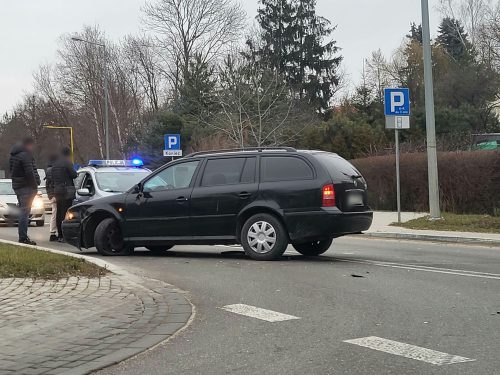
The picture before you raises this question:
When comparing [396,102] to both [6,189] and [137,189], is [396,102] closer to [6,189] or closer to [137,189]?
[137,189]

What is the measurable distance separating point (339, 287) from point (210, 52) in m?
46.2

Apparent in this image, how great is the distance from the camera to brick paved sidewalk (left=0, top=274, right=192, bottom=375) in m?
4.93

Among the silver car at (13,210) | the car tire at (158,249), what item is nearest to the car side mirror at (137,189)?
the car tire at (158,249)

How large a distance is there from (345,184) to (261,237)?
1.53 m

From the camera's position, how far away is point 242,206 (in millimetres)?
10039

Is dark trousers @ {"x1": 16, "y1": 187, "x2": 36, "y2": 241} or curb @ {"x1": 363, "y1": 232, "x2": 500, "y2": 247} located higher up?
dark trousers @ {"x1": 16, "y1": 187, "x2": 36, "y2": 241}

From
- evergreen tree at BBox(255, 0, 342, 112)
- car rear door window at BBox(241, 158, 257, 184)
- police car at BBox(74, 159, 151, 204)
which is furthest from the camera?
evergreen tree at BBox(255, 0, 342, 112)

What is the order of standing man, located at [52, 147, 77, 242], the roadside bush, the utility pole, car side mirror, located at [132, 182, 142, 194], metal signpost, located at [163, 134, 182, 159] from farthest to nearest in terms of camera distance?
metal signpost, located at [163, 134, 182, 159], the roadside bush, the utility pole, standing man, located at [52, 147, 77, 242], car side mirror, located at [132, 182, 142, 194]

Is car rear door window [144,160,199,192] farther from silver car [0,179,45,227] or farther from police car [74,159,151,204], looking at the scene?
silver car [0,179,45,227]

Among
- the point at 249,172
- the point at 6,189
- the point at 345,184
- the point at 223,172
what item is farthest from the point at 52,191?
the point at 6,189

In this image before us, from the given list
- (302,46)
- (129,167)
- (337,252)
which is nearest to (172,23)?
(302,46)

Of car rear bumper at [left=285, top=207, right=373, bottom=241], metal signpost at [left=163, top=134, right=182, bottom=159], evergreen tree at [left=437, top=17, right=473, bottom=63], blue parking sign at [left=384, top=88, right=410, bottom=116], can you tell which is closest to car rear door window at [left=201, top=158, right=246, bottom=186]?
car rear bumper at [left=285, top=207, right=373, bottom=241]

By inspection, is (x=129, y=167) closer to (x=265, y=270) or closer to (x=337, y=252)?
(x=337, y=252)

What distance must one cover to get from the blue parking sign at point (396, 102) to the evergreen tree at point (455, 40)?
1305 inches
